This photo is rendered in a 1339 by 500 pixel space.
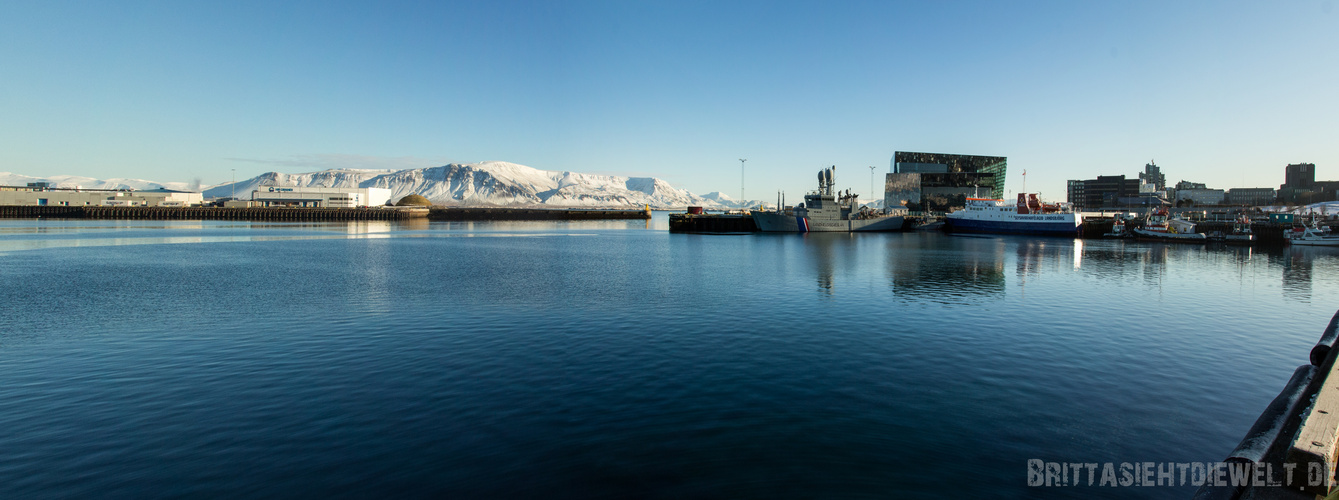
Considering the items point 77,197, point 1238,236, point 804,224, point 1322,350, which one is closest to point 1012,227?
point 1238,236

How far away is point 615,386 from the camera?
1444cm

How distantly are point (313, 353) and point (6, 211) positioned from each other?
20196 cm

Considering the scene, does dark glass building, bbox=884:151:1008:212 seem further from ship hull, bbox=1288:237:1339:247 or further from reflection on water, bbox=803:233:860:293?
reflection on water, bbox=803:233:860:293

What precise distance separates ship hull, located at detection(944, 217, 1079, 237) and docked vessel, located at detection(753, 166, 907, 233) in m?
20.1

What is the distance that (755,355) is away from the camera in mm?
17797

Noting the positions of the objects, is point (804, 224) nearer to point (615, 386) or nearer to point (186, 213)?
point (615, 386)

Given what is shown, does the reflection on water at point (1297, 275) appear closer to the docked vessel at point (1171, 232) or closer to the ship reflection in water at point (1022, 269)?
the ship reflection in water at point (1022, 269)

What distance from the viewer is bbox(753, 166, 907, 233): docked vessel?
113 metres

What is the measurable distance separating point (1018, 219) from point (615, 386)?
390 ft

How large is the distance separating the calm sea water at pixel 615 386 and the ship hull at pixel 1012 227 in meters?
78.9

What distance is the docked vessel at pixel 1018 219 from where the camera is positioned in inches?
4045

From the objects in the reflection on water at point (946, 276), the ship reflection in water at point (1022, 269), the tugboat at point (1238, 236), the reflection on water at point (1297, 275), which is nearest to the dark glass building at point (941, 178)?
the tugboat at point (1238, 236)

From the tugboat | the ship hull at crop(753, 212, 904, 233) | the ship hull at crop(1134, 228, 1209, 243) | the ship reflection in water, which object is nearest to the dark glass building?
the ship hull at crop(753, 212, 904, 233)

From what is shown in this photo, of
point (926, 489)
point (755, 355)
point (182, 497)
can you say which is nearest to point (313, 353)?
point (182, 497)
